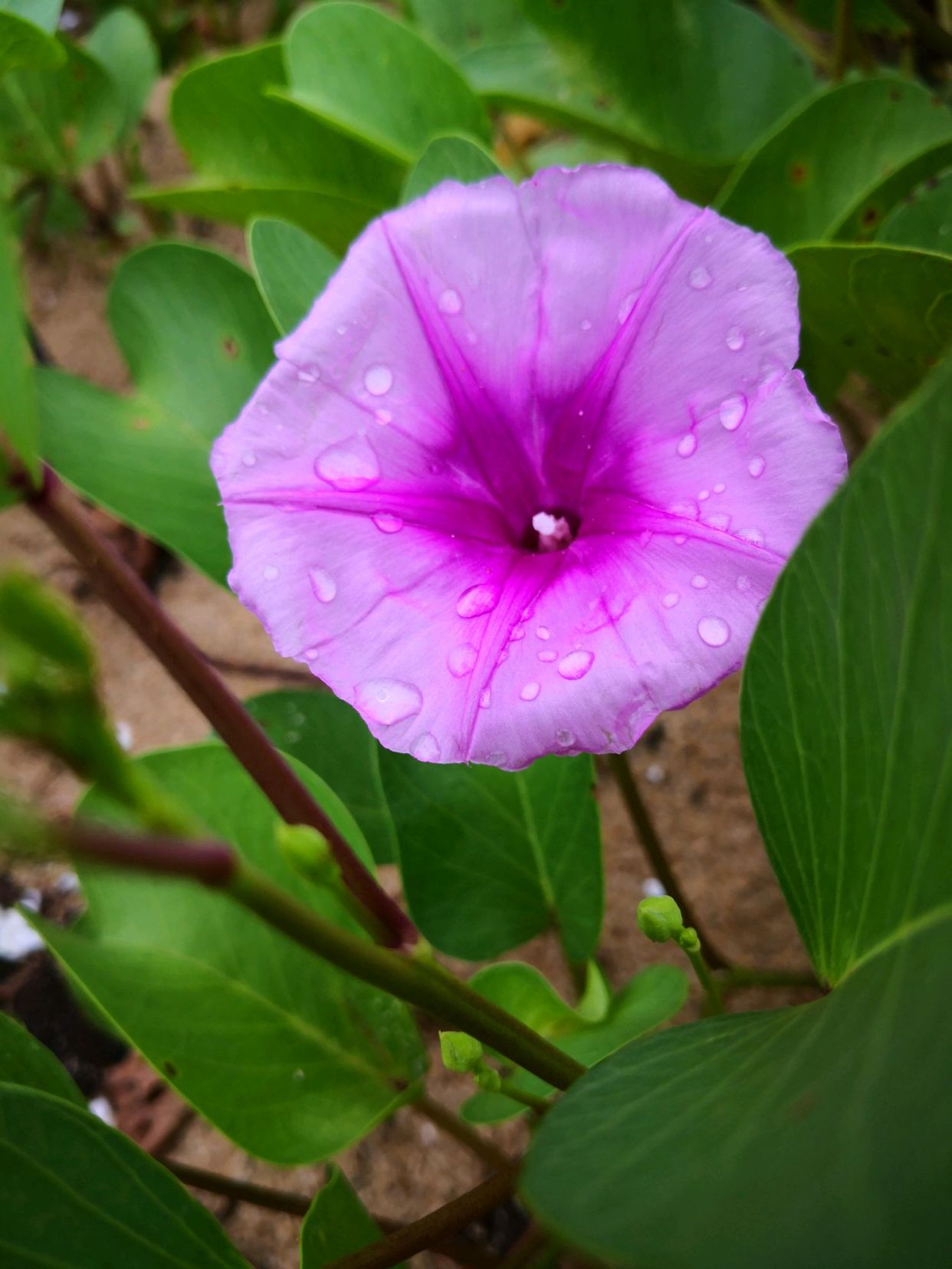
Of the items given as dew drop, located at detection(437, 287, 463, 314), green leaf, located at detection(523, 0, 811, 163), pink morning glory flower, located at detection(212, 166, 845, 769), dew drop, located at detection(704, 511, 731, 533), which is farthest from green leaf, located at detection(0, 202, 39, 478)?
green leaf, located at detection(523, 0, 811, 163)

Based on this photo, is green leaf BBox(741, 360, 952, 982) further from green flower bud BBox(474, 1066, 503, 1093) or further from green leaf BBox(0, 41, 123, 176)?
green leaf BBox(0, 41, 123, 176)

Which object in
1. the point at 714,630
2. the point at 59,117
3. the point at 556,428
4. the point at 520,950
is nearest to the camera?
the point at 714,630

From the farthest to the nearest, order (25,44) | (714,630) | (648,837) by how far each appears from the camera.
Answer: (648,837) < (25,44) < (714,630)

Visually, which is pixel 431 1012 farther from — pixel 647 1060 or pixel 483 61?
pixel 483 61

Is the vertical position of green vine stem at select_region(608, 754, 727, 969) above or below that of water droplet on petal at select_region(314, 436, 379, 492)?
below

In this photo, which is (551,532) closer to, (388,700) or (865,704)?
(388,700)

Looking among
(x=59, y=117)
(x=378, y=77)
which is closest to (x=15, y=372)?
(x=378, y=77)

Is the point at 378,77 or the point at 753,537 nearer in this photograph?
the point at 753,537
